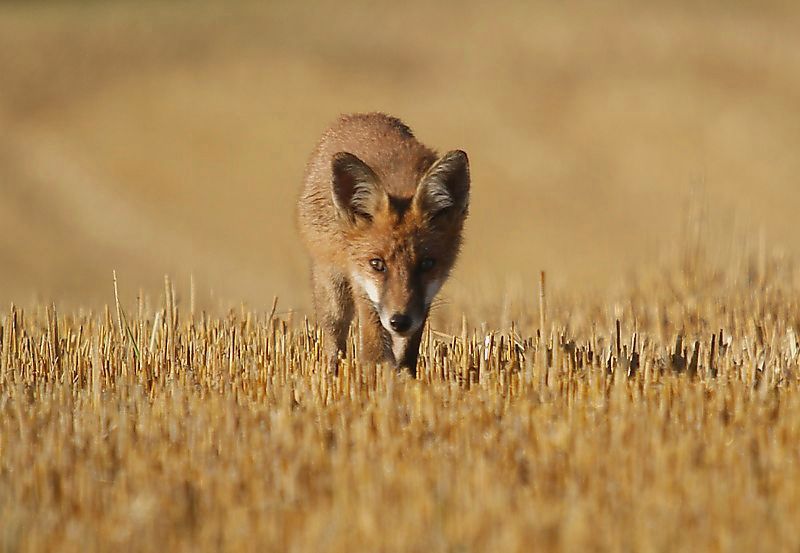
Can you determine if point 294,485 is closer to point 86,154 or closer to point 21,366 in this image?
point 21,366

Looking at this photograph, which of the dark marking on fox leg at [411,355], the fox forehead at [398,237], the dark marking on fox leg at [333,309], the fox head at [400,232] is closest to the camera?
the fox head at [400,232]

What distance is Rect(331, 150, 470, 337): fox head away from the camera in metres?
6.73

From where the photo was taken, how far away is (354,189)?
712 cm

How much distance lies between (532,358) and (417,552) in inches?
129

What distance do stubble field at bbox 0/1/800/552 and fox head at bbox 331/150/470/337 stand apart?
1.54 ft

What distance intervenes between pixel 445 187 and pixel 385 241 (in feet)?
1.74

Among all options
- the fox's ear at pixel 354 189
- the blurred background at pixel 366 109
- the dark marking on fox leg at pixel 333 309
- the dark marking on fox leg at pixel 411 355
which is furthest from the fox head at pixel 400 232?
the blurred background at pixel 366 109

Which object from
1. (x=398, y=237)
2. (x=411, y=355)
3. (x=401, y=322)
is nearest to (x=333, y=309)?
(x=411, y=355)

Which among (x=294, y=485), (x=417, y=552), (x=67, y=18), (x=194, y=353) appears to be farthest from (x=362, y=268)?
(x=67, y=18)

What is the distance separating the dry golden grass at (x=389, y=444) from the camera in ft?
13.2

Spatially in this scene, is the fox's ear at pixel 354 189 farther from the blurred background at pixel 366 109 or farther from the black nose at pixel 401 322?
the blurred background at pixel 366 109

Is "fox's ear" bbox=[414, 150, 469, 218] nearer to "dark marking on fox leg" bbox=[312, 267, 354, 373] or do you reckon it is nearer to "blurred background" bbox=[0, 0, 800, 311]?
"dark marking on fox leg" bbox=[312, 267, 354, 373]

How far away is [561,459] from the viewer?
4.87m

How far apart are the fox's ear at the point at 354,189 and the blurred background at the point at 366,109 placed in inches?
465
